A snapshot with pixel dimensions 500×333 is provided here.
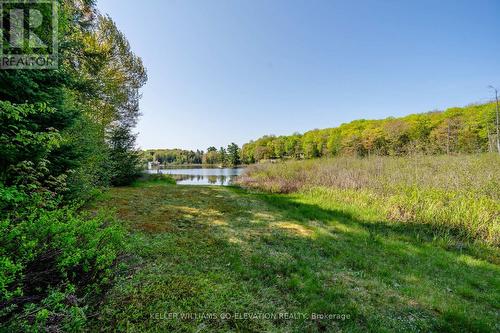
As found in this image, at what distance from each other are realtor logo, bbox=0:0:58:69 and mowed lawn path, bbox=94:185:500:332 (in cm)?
315

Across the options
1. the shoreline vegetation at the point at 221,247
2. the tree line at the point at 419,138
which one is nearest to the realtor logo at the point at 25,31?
the shoreline vegetation at the point at 221,247

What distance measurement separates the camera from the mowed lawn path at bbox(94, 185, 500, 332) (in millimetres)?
2213

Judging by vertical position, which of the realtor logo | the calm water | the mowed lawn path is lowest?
the mowed lawn path

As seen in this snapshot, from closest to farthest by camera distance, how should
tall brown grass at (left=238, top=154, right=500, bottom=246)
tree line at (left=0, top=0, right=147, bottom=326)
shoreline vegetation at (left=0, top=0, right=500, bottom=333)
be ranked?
tree line at (left=0, top=0, right=147, bottom=326) < shoreline vegetation at (left=0, top=0, right=500, bottom=333) < tall brown grass at (left=238, top=154, right=500, bottom=246)

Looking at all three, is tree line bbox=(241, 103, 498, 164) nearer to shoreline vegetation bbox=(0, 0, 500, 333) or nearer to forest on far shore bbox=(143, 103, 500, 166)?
forest on far shore bbox=(143, 103, 500, 166)

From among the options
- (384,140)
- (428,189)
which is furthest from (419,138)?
(428,189)

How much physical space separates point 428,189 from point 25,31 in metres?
9.70

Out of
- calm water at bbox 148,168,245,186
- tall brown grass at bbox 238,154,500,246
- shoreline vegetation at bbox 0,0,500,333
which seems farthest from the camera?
calm water at bbox 148,168,245,186

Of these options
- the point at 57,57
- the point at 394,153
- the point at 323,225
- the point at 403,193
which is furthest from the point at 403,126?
the point at 57,57

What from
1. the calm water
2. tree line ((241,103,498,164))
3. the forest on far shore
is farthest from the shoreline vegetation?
the calm water

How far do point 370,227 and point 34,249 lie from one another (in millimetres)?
6194

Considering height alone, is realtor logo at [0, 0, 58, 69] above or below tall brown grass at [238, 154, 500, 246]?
above

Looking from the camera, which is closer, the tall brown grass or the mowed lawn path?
the mowed lawn path

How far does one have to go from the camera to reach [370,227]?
547 cm
